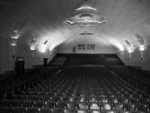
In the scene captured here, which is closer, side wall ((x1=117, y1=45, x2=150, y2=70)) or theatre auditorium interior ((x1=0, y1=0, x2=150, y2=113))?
theatre auditorium interior ((x1=0, y1=0, x2=150, y2=113))

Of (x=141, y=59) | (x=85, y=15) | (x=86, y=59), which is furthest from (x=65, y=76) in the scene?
(x=86, y=59)

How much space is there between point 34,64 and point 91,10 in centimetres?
1046

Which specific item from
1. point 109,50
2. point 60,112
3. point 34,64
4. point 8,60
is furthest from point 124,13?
point 109,50

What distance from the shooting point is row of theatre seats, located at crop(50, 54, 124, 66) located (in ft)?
95.2

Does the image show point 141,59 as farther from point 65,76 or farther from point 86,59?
point 86,59

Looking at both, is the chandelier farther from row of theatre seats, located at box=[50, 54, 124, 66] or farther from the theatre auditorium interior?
row of theatre seats, located at box=[50, 54, 124, 66]

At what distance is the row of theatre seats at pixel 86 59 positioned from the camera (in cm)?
2903

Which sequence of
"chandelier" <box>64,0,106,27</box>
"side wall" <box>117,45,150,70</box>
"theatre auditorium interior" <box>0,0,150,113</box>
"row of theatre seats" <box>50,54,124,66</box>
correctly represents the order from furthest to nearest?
"row of theatre seats" <box>50,54,124,66</box>
"side wall" <box>117,45,150,70</box>
"chandelier" <box>64,0,106,27</box>
"theatre auditorium interior" <box>0,0,150,113</box>

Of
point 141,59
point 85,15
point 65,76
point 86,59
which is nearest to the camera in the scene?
point 85,15

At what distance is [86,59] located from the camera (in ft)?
103

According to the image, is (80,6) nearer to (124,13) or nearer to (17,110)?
(124,13)

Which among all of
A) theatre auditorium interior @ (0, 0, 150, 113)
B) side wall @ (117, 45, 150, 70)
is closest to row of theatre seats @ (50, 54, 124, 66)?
theatre auditorium interior @ (0, 0, 150, 113)

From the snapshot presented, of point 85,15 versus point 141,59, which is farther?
point 141,59

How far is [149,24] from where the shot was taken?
1244 cm
